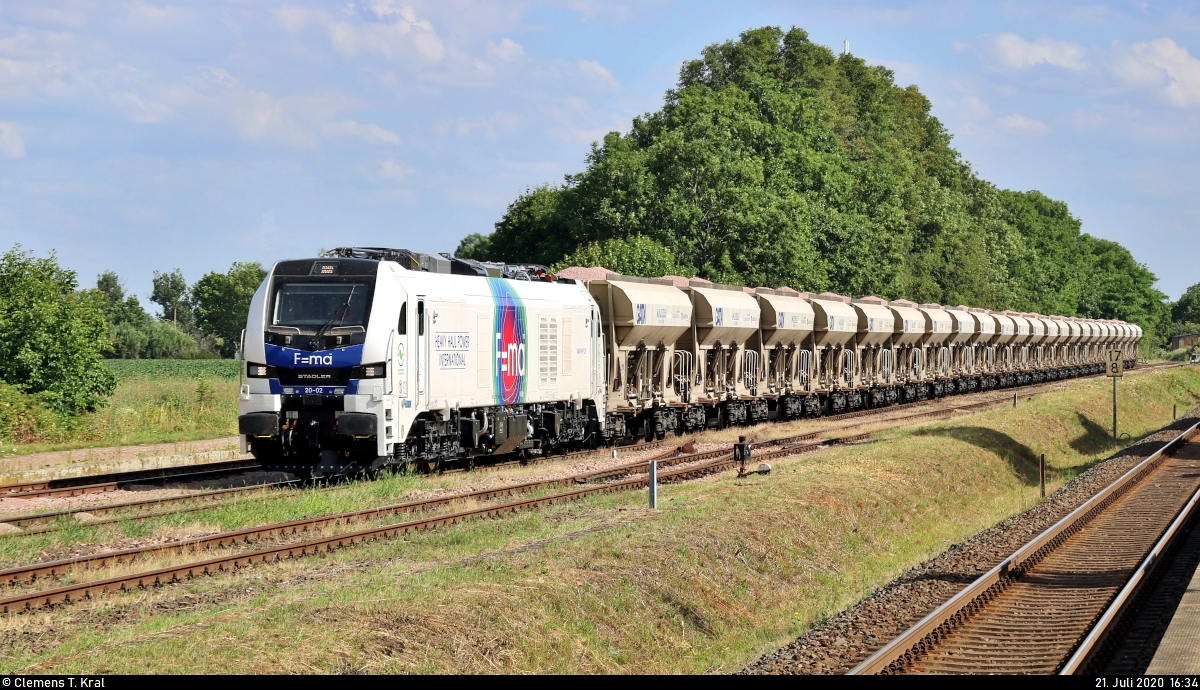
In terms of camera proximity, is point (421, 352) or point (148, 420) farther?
point (148, 420)

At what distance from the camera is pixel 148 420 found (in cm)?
3316

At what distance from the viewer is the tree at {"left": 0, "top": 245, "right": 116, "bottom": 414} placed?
29.3 metres

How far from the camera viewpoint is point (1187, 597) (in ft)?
41.4

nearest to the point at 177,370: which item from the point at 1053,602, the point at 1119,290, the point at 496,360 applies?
the point at 496,360

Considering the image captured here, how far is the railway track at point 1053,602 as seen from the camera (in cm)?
1122

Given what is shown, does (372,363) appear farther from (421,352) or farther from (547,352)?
(547,352)

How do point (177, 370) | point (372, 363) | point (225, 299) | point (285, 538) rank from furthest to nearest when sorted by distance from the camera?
1. point (225, 299)
2. point (177, 370)
3. point (372, 363)
4. point (285, 538)

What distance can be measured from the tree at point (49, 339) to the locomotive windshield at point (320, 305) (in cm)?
1306

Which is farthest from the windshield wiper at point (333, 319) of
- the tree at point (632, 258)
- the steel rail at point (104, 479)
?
the tree at point (632, 258)

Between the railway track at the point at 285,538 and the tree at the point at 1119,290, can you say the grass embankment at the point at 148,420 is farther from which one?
the tree at the point at 1119,290

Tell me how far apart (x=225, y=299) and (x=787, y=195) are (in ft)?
268

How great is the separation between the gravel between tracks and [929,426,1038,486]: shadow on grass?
789 cm

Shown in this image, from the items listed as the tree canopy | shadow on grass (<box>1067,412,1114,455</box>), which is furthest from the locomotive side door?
the tree canopy
